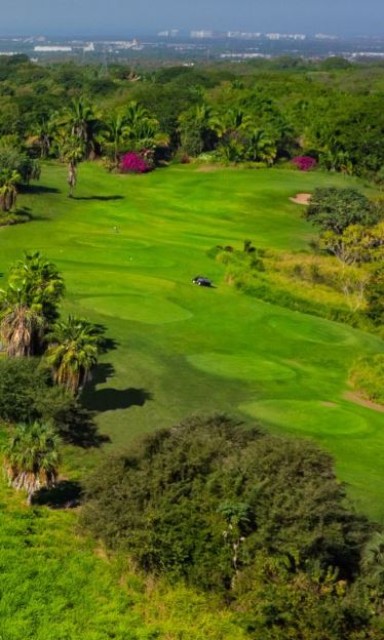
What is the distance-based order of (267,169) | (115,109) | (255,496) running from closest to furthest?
(255,496)
(267,169)
(115,109)

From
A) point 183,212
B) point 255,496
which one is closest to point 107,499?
point 255,496

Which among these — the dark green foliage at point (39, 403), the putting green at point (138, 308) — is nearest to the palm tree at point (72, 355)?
the dark green foliage at point (39, 403)

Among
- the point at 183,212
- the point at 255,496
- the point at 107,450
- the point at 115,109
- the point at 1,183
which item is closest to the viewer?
the point at 255,496

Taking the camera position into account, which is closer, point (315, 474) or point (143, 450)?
point (315, 474)

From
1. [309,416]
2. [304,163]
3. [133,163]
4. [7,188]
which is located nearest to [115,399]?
[309,416]

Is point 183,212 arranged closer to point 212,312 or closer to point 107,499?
point 212,312
